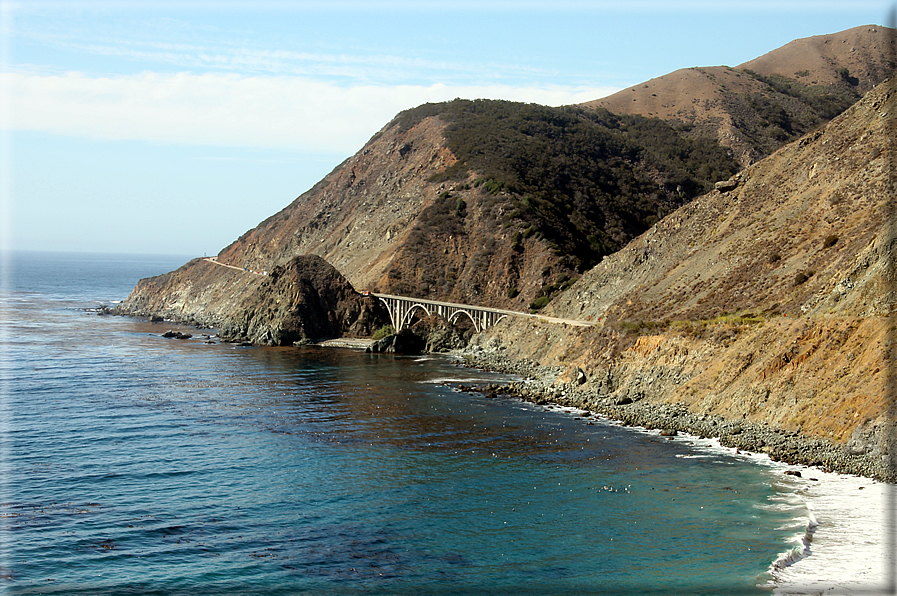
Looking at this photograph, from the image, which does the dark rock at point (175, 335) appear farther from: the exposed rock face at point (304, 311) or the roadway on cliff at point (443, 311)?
the roadway on cliff at point (443, 311)

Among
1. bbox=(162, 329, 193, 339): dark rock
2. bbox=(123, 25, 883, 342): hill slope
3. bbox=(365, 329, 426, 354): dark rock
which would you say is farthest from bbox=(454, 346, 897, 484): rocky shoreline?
bbox=(162, 329, 193, 339): dark rock

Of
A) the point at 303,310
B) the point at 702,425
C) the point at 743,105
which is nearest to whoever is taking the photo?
the point at 702,425

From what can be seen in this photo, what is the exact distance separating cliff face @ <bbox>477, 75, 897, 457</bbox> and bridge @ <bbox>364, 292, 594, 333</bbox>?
1775 mm

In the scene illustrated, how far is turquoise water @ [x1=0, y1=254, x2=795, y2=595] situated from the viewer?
93.9 ft

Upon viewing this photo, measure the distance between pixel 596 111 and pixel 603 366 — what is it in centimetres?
12729

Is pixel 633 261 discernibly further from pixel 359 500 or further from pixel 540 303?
pixel 359 500

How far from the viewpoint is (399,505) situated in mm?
36438

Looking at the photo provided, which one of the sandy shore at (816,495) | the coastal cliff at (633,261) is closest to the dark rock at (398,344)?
the coastal cliff at (633,261)

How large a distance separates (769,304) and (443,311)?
4856 cm

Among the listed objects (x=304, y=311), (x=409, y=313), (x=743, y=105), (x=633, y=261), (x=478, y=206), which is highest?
(x=743, y=105)

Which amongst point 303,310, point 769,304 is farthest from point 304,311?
point 769,304

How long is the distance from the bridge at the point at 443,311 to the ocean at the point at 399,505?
30364 mm

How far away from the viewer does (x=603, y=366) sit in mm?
63531

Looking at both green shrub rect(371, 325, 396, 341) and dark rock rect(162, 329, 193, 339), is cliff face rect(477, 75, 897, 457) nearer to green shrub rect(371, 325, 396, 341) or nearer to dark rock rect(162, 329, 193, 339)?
green shrub rect(371, 325, 396, 341)
